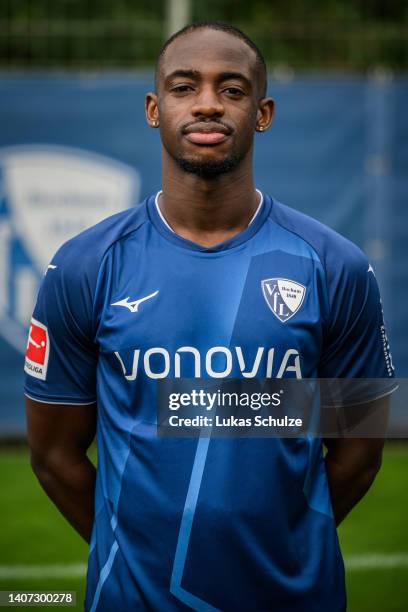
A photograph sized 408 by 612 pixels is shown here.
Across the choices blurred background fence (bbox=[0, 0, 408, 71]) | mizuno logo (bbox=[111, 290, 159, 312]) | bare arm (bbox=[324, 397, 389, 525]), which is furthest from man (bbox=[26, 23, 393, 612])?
blurred background fence (bbox=[0, 0, 408, 71])

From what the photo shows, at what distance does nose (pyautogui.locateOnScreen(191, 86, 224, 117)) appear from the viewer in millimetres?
2396

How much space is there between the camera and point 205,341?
2.40 m

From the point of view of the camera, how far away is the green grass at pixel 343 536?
515 cm

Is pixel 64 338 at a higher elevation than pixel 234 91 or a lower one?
lower

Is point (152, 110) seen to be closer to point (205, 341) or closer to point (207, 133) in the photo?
point (207, 133)

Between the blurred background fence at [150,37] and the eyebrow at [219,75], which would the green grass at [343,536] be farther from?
the blurred background fence at [150,37]

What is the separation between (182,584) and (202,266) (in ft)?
2.44

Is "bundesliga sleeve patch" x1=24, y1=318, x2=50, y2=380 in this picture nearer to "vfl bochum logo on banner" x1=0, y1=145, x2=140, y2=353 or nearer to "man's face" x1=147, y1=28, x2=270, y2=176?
"man's face" x1=147, y1=28, x2=270, y2=176

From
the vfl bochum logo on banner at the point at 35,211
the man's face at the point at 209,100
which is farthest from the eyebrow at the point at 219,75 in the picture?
the vfl bochum logo on banner at the point at 35,211

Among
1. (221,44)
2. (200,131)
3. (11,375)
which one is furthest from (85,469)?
(11,375)

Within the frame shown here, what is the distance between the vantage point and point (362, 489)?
2781 millimetres

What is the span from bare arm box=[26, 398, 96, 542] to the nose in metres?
0.79

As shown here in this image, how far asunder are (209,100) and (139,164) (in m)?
5.48

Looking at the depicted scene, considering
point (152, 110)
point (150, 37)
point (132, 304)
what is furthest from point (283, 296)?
point (150, 37)
